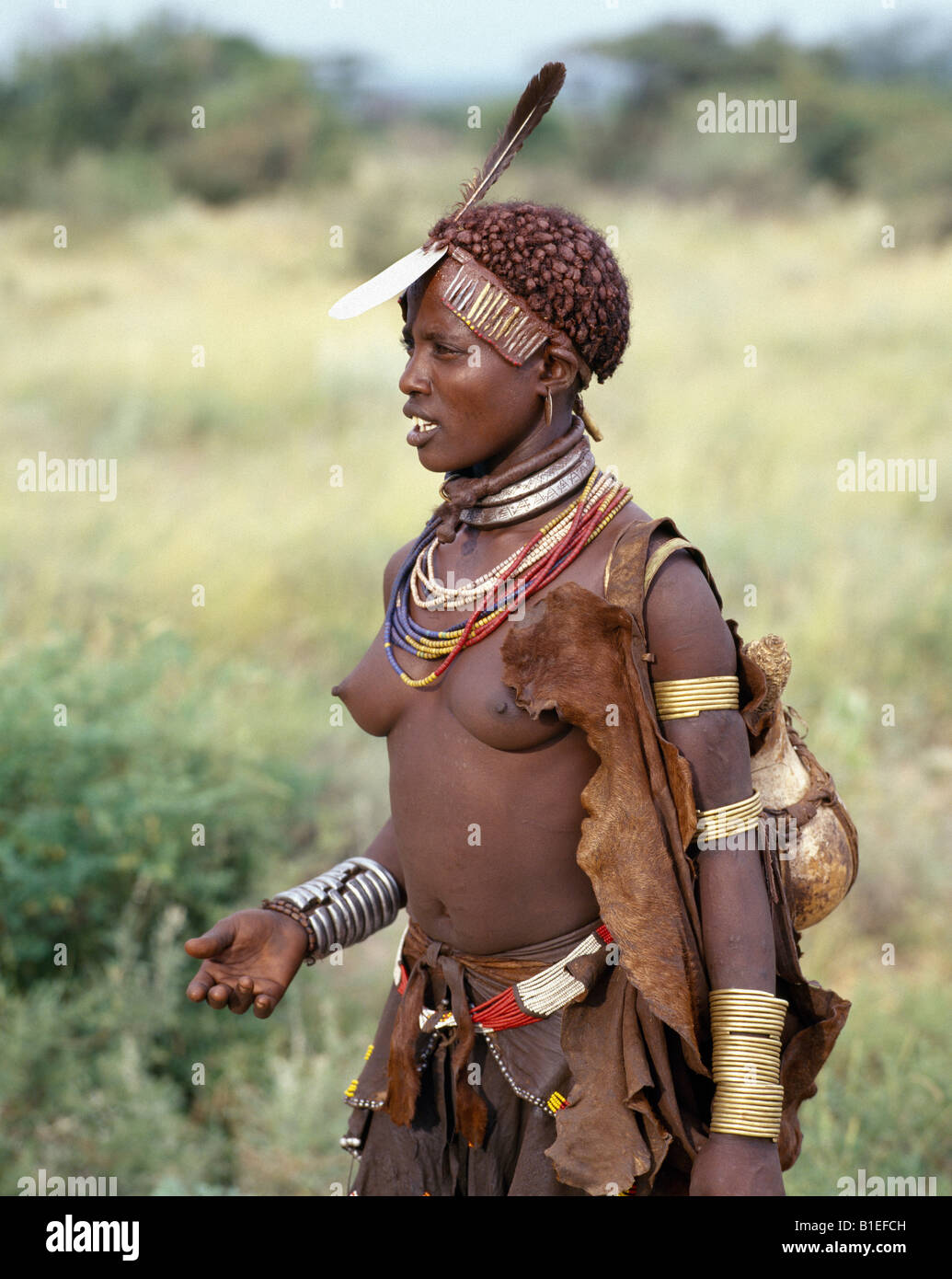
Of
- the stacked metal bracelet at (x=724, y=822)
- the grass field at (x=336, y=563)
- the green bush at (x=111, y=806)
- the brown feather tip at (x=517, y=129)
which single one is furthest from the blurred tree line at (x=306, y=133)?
the stacked metal bracelet at (x=724, y=822)

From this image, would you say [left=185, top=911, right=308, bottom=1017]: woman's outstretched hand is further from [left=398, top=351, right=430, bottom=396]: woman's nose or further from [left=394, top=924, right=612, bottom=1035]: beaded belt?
[left=398, top=351, right=430, bottom=396]: woman's nose

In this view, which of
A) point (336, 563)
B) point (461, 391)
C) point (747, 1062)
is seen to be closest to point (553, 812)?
point (747, 1062)

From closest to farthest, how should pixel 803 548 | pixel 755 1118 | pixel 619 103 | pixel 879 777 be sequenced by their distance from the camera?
pixel 755 1118, pixel 879 777, pixel 803 548, pixel 619 103

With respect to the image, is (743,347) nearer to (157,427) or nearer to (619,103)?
(157,427)

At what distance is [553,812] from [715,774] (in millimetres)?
272

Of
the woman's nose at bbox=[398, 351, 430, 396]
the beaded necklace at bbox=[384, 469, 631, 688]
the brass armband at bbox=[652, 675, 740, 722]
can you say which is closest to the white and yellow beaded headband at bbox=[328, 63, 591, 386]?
the woman's nose at bbox=[398, 351, 430, 396]

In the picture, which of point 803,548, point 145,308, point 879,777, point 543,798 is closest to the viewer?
point 543,798

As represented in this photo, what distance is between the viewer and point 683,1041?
2.08 meters

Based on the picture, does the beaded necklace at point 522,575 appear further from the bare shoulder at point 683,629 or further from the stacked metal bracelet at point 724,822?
the stacked metal bracelet at point 724,822

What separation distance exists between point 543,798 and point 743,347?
9373mm

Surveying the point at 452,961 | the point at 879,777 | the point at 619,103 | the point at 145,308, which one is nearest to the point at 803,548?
the point at 879,777

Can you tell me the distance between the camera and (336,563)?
732 centimetres

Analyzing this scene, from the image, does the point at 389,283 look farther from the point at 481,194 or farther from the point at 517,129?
the point at 517,129

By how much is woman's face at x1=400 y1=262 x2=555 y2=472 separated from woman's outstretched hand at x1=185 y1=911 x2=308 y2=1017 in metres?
0.86
